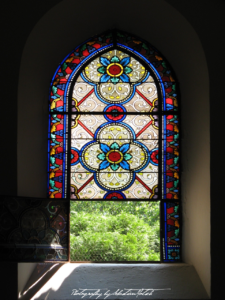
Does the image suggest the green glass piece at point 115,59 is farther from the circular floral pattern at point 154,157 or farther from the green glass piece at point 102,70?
the circular floral pattern at point 154,157

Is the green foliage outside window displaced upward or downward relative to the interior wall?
downward

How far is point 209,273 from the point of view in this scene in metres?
3.38

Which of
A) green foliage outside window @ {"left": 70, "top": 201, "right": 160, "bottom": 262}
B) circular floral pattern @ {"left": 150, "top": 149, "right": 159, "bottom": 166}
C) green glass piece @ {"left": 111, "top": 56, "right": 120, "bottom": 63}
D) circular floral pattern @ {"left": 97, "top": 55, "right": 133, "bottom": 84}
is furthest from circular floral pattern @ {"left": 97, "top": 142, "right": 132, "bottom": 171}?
green glass piece @ {"left": 111, "top": 56, "right": 120, "bottom": 63}

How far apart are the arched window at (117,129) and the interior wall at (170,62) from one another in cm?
12

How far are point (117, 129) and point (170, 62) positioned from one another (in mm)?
884

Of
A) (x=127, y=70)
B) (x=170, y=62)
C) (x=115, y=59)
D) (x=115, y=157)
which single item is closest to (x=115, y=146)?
(x=115, y=157)

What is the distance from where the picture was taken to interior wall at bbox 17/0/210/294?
3539 mm

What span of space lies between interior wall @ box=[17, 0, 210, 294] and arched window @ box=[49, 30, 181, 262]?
115 mm

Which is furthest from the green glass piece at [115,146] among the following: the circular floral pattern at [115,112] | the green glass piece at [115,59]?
the green glass piece at [115,59]

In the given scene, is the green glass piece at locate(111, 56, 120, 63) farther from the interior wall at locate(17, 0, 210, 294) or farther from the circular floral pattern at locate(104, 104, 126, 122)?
the circular floral pattern at locate(104, 104, 126, 122)

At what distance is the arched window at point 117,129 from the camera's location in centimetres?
404

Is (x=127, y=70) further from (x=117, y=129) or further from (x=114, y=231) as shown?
(x=114, y=231)

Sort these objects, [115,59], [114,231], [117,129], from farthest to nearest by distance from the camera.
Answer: [115,59] → [117,129] → [114,231]

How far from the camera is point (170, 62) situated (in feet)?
13.6
